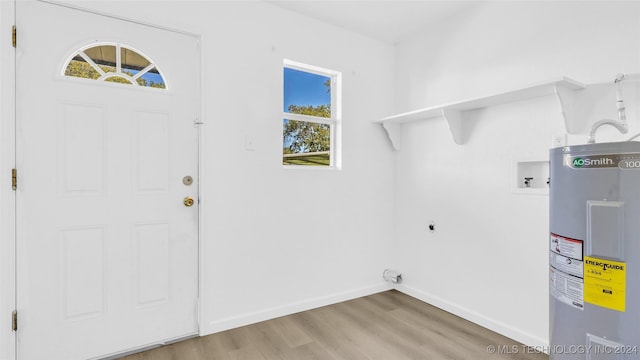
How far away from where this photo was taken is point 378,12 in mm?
2631

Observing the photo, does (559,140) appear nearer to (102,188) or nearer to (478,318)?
(478,318)

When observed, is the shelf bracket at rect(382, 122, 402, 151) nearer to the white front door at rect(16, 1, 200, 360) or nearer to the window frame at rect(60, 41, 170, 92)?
the white front door at rect(16, 1, 200, 360)

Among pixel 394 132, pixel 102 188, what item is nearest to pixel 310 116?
pixel 394 132

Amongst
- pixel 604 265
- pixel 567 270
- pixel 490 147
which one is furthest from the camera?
pixel 490 147

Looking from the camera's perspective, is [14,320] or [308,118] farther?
[308,118]

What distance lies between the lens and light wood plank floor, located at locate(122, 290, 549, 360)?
202cm

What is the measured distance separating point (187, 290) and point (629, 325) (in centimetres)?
230

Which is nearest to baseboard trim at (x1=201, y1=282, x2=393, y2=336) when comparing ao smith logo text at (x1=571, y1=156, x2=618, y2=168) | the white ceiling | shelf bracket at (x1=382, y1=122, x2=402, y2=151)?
shelf bracket at (x1=382, y1=122, x2=402, y2=151)

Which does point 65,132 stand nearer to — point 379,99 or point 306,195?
point 306,195

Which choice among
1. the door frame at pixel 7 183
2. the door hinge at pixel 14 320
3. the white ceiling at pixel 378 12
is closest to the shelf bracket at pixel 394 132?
the white ceiling at pixel 378 12

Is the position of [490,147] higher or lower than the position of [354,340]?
higher

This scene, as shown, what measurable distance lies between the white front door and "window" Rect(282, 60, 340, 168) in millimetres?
795

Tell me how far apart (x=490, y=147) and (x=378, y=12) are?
1.40 m

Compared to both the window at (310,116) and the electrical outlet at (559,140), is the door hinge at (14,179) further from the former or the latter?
the electrical outlet at (559,140)
